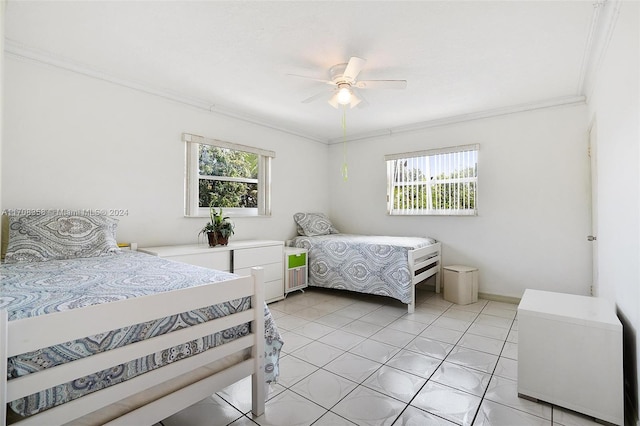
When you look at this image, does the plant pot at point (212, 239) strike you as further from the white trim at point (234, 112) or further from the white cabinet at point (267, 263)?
the white trim at point (234, 112)

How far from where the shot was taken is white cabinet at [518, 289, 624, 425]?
1.55 m

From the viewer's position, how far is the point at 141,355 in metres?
1.18

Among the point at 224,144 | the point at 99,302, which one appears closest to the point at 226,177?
the point at 224,144

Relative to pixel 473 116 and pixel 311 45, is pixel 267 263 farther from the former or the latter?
pixel 473 116

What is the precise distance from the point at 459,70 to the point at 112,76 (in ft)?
10.1

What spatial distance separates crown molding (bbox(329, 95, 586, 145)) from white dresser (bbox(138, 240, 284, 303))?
7.53 ft

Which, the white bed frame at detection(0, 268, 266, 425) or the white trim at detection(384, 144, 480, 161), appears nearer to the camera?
the white bed frame at detection(0, 268, 266, 425)

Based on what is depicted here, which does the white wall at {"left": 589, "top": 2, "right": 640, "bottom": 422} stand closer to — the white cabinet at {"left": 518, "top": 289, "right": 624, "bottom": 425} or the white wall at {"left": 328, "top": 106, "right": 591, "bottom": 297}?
the white cabinet at {"left": 518, "top": 289, "right": 624, "bottom": 425}

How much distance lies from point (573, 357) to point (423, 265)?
1.98 meters

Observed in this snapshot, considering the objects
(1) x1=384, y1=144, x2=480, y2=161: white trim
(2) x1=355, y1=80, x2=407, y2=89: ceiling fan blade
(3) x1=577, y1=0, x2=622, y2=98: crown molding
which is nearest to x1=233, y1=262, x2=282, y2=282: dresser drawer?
(2) x1=355, y1=80, x2=407, y2=89: ceiling fan blade

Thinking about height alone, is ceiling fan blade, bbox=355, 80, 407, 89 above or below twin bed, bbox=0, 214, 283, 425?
above

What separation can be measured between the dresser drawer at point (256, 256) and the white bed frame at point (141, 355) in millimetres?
1726

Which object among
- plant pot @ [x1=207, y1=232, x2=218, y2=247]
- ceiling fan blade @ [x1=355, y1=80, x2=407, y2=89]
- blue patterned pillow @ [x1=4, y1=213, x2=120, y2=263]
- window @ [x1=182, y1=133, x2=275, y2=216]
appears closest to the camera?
blue patterned pillow @ [x1=4, y1=213, x2=120, y2=263]

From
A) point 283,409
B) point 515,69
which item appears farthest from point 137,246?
point 515,69
